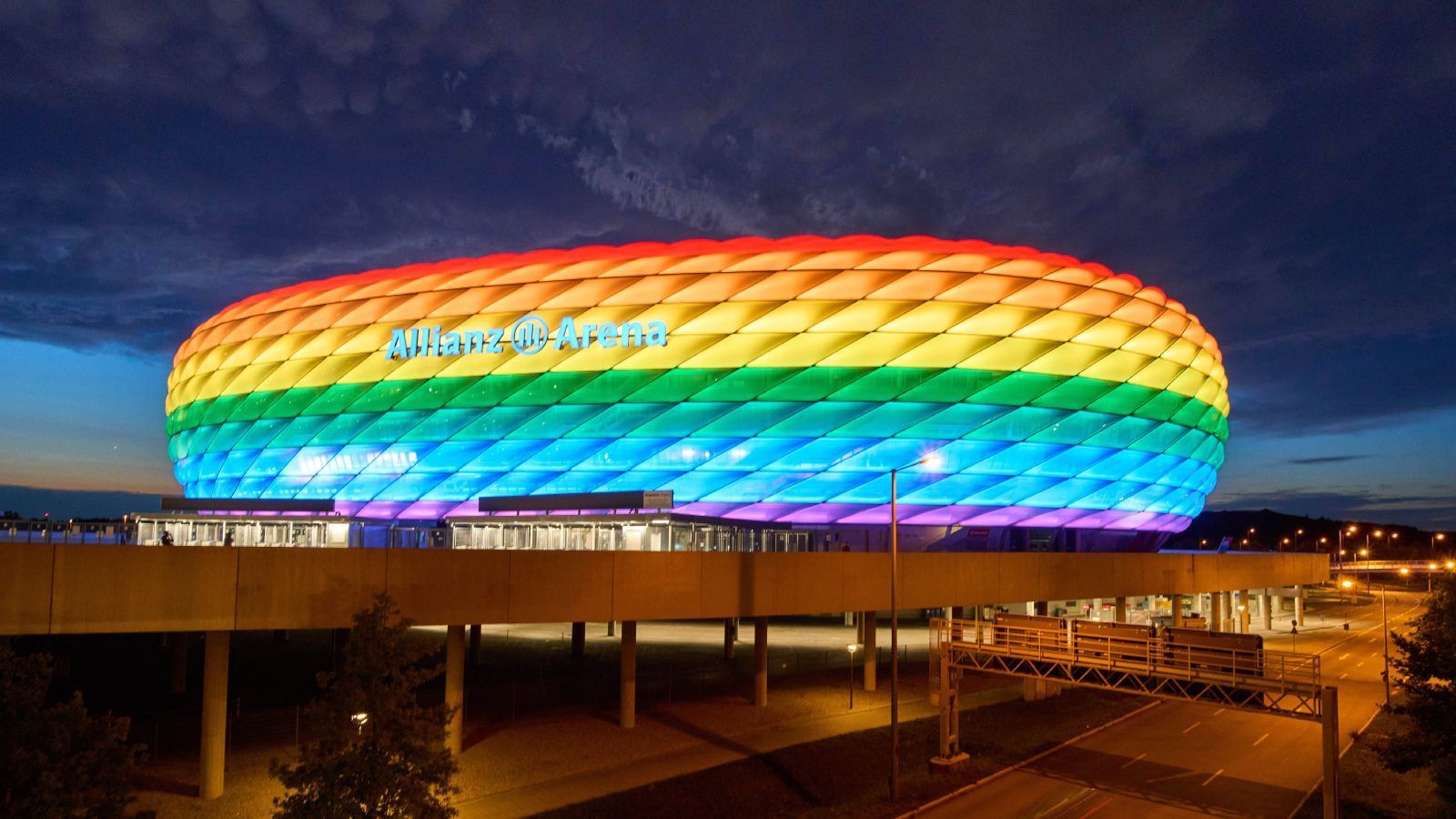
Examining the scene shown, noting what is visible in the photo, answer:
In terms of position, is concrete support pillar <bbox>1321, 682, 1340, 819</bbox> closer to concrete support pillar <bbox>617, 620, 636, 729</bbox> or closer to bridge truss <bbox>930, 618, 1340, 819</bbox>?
bridge truss <bbox>930, 618, 1340, 819</bbox>

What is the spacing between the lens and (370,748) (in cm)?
1485

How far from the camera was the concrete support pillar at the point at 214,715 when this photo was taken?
2039cm

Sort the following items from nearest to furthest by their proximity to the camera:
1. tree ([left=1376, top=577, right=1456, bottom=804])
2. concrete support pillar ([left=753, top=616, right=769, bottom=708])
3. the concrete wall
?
the concrete wall → tree ([left=1376, top=577, right=1456, bottom=804]) → concrete support pillar ([left=753, top=616, right=769, bottom=708])

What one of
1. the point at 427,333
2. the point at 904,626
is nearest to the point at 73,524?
the point at 427,333

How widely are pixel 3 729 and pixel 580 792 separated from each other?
11856 mm

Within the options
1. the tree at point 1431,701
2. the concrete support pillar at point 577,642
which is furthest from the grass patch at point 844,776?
the concrete support pillar at point 577,642

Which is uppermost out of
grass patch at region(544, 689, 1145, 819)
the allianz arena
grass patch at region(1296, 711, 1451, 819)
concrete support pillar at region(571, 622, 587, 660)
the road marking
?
the allianz arena

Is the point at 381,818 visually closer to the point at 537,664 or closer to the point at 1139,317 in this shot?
Answer: the point at 537,664

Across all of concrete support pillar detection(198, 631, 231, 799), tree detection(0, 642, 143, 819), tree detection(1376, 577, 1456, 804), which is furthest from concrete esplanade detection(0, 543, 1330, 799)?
tree detection(1376, 577, 1456, 804)

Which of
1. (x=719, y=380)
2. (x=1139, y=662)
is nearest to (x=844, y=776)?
(x=1139, y=662)

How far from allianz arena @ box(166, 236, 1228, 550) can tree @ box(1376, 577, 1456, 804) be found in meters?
20.1

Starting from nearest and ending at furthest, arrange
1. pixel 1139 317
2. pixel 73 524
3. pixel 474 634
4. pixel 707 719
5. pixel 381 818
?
pixel 381 818, pixel 73 524, pixel 707 719, pixel 474 634, pixel 1139 317

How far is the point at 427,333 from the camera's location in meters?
43.4

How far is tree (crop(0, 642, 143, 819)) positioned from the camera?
11.9 meters
